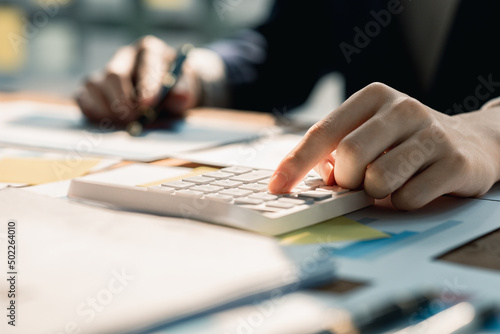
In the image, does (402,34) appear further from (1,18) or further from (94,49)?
(1,18)

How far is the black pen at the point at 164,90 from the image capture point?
1.12 m

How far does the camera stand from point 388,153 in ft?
1.88

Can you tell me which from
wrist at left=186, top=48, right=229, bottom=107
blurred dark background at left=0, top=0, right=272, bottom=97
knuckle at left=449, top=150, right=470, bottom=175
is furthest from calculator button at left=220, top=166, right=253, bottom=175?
blurred dark background at left=0, top=0, right=272, bottom=97

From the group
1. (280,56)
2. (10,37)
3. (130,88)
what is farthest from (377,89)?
(10,37)

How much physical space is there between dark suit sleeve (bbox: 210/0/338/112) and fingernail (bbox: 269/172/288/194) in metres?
0.93

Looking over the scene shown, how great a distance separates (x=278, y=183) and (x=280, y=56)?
1108mm

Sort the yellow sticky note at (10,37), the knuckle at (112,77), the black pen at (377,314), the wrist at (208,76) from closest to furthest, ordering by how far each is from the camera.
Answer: the black pen at (377,314), the knuckle at (112,77), the wrist at (208,76), the yellow sticky note at (10,37)

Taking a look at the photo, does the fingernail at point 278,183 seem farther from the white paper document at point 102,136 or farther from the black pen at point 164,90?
the black pen at point 164,90

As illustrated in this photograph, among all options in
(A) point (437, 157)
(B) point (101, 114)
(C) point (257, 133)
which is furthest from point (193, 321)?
(B) point (101, 114)

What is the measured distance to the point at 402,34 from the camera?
145 cm

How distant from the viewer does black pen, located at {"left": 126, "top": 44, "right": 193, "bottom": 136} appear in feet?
3.68

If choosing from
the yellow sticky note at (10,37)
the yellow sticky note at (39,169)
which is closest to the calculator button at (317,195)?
the yellow sticky note at (39,169)

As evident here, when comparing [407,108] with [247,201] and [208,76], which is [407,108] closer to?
[247,201]

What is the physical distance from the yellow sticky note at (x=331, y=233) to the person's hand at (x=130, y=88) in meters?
0.67
